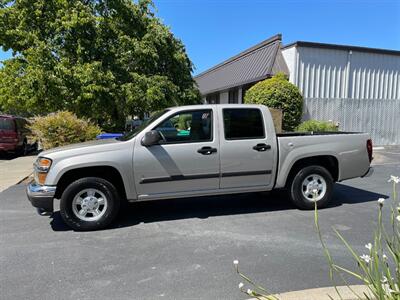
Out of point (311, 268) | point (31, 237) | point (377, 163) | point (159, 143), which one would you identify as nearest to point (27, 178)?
point (31, 237)

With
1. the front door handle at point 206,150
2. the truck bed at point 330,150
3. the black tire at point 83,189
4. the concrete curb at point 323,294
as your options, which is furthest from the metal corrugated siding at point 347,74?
the concrete curb at point 323,294

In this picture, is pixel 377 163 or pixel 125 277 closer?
pixel 125 277

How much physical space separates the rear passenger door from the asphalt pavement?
658mm

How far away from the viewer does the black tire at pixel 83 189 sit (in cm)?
514

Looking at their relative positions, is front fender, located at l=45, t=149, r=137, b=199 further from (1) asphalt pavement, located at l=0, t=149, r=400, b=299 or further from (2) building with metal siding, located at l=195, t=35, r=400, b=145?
(2) building with metal siding, located at l=195, t=35, r=400, b=145

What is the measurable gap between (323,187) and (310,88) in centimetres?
964

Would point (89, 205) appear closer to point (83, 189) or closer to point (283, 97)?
point (83, 189)

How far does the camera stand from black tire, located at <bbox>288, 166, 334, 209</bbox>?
20.3 ft

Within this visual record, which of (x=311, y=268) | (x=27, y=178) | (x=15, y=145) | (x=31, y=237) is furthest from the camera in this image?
(x=15, y=145)

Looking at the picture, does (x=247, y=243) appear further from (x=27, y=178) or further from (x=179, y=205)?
(x=27, y=178)

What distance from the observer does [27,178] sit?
964 cm

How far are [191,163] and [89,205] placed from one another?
1.65m

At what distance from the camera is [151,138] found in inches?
208

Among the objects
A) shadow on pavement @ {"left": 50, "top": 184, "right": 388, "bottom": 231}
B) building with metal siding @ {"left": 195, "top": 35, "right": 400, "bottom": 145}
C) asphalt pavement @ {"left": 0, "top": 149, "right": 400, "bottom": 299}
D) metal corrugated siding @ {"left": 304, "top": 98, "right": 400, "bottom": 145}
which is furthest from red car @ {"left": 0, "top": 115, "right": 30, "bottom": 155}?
metal corrugated siding @ {"left": 304, "top": 98, "right": 400, "bottom": 145}
